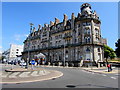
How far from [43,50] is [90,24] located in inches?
1094

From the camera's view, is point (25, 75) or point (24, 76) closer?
point (24, 76)

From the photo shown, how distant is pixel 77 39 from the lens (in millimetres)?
44281

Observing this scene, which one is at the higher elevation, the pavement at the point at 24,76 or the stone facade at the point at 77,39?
the stone facade at the point at 77,39

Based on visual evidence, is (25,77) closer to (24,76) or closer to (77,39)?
(24,76)

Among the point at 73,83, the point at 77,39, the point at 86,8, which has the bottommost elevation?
the point at 73,83

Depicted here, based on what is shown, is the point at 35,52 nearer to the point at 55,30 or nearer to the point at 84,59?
the point at 55,30

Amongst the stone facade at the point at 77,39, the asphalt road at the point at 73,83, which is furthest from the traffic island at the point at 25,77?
the stone facade at the point at 77,39

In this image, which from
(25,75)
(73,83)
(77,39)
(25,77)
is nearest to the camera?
(73,83)

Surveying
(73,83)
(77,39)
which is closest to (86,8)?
(77,39)

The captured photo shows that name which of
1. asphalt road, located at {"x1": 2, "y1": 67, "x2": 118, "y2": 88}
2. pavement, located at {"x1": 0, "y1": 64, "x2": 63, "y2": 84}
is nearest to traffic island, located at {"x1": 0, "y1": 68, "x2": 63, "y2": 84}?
pavement, located at {"x1": 0, "y1": 64, "x2": 63, "y2": 84}

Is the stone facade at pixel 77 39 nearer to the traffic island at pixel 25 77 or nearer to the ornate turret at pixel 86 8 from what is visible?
the ornate turret at pixel 86 8

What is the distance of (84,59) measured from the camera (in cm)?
3966

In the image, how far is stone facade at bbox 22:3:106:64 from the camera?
40312mm

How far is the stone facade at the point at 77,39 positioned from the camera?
4031 cm
